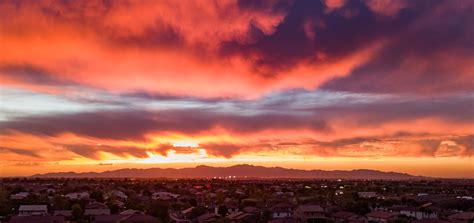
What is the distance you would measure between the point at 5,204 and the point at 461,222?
46.9 metres

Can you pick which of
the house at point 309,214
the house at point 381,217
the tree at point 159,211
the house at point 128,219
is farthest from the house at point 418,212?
the house at point 128,219

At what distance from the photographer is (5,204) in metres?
59.3

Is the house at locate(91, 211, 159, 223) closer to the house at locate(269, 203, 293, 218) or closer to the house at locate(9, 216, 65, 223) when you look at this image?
the house at locate(9, 216, 65, 223)

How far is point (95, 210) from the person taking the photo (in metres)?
57.8

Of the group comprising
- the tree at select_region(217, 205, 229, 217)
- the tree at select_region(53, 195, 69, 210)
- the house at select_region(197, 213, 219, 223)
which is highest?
the tree at select_region(53, 195, 69, 210)

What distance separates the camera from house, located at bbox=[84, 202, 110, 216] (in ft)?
186

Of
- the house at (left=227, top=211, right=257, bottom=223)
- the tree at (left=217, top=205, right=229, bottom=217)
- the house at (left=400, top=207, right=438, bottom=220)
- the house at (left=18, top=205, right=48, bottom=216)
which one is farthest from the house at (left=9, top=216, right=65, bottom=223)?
the house at (left=400, top=207, right=438, bottom=220)

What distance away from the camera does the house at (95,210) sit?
56.7 metres

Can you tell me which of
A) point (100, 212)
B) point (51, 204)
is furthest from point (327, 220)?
point (51, 204)

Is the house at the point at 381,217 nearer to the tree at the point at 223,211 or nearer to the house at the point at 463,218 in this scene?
the house at the point at 463,218

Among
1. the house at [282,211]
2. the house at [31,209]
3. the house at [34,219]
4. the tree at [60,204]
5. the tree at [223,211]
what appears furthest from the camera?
the tree at [60,204]

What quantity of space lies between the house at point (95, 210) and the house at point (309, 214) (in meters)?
19.9

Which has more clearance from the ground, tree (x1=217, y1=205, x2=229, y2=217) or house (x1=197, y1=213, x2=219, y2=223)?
tree (x1=217, y1=205, x2=229, y2=217)

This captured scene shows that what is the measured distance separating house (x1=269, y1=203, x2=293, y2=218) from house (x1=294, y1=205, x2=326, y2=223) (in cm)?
160
